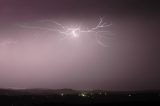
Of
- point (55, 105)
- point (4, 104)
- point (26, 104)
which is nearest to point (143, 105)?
point (55, 105)

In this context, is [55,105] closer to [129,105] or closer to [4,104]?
[4,104]

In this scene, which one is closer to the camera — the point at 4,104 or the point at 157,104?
the point at 157,104

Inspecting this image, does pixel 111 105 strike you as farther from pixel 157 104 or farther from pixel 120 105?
pixel 157 104

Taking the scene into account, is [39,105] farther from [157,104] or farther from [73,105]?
[157,104]

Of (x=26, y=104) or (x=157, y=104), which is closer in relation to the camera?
(x=157, y=104)

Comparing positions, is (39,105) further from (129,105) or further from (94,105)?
(129,105)

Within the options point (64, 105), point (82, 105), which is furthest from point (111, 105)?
point (64, 105)

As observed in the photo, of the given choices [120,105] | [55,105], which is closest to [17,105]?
[55,105]
